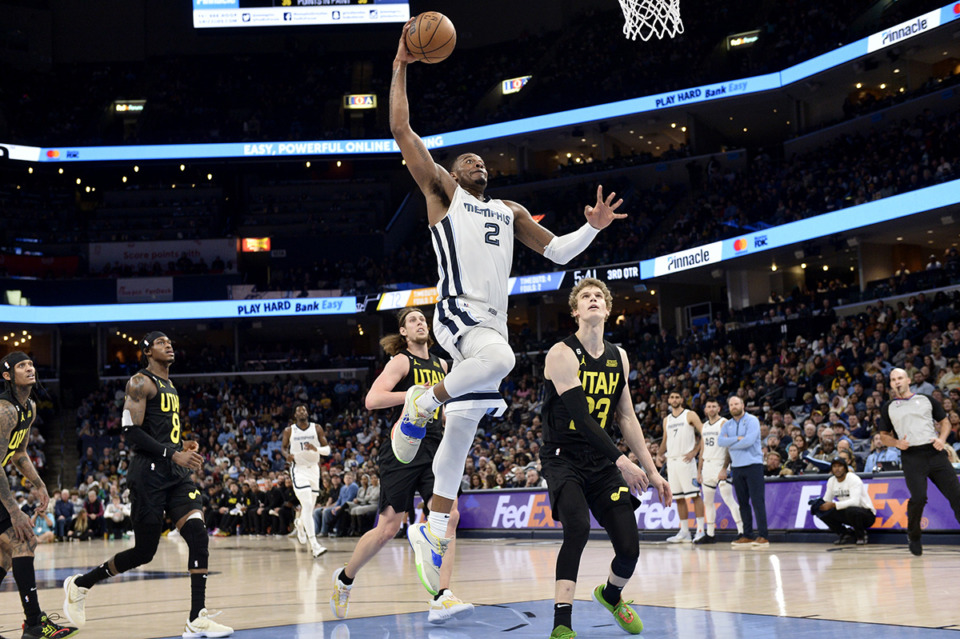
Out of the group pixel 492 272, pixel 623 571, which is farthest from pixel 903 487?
pixel 492 272

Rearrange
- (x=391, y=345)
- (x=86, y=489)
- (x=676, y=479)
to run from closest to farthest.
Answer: (x=391, y=345) < (x=676, y=479) < (x=86, y=489)

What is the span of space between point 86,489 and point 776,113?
2822 cm

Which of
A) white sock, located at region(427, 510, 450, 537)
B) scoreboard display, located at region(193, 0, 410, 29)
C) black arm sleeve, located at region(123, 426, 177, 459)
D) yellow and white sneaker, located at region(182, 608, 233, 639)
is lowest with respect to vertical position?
yellow and white sneaker, located at region(182, 608, 233, 639)

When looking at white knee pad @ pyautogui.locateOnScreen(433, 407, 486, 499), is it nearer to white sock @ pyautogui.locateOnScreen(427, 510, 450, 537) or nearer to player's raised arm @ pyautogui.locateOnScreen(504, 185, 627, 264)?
white sock @ pyautogui.locateOnScreen(427, 510, 450, 537)

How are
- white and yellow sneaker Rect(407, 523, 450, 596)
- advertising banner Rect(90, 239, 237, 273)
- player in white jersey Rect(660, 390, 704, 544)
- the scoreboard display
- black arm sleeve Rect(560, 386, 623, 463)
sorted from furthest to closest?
advertising banner Rect(90, 239, 237, 273) < the scoreboard display < player in white jersey Rect(660, 390, 704, 544) < white and yellow sneaker Rect(407, 523, 450, 596) < black arm sleeve Rect(560, 386, 623, 463)

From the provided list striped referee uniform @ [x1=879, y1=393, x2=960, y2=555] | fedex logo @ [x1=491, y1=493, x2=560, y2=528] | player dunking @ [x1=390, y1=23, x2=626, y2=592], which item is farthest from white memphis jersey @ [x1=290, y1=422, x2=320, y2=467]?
player dunking @ [x1=390, y1=23, x2=626, y2=592]

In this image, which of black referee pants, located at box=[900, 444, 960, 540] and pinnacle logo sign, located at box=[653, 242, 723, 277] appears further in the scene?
pinnacle logo sign, located at box=[653, 242, 723, 277]

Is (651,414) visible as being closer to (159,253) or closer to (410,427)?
(410,427)

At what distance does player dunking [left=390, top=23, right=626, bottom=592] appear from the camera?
18.4 feet

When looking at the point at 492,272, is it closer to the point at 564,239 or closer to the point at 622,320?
the point at 564,239

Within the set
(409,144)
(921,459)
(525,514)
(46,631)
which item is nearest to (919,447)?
(921,459)

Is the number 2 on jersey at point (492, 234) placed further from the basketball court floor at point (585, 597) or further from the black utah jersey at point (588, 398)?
the basketball court floor at point (585, 597)

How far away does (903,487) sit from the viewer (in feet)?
38.8

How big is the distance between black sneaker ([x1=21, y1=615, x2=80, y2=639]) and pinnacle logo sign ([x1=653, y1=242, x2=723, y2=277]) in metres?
25.1
